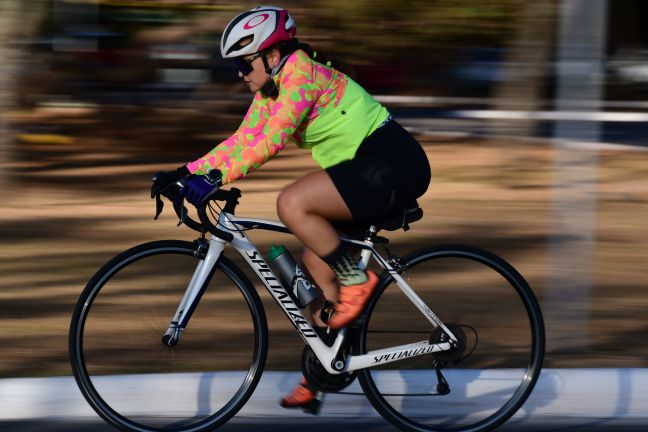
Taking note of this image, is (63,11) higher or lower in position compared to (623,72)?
higher

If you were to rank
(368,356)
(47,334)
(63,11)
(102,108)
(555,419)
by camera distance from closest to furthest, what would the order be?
(368,356) < (555,419) < (47,334) < (63,11) < (102,108)

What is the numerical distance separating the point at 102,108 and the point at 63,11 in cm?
223

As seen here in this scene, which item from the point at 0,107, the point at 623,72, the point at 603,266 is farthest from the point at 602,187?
the point at 623,72

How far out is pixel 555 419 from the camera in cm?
478

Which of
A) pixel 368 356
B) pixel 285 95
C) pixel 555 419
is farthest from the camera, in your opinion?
pixel 555 419

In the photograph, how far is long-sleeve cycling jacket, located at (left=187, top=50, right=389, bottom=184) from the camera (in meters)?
4.14

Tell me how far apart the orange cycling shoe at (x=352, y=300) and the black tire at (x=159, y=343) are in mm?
300

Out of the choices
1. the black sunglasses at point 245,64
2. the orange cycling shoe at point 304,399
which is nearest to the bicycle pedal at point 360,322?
the orange cycling shoe at point 304,399

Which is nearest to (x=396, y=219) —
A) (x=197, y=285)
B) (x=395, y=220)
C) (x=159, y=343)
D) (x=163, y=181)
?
(x=395, y=220)

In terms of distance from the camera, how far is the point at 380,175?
4254mm

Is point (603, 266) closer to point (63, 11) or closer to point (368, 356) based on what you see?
point (368, 356)

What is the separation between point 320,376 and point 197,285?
0.62 meters

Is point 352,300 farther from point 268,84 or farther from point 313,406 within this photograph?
point 268,84

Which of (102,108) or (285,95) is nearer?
(285,95)
